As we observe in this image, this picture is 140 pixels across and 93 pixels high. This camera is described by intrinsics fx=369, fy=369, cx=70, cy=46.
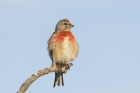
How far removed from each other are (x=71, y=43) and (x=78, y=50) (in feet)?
1.17

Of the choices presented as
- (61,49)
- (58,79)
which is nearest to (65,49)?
(61,49)

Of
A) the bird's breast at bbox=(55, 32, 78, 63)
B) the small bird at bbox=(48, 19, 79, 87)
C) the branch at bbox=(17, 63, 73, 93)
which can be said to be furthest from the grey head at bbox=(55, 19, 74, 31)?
the branch at bbox=(17, 63, 73, 93)

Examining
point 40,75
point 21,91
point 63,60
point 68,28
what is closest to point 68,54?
point 63,60

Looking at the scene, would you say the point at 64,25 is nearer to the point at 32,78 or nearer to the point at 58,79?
the point at 58,79

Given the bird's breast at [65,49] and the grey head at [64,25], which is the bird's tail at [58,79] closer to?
the bird's breast at [65,49]

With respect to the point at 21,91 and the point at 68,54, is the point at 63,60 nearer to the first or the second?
the point at 68,54

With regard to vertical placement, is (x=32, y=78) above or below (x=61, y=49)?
below

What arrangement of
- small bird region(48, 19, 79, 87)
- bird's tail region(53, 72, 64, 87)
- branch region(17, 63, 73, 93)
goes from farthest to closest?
bird's tail region(53, 72, 64, 87) < small bird region(48, 19, 79, 87) < branch region(17, 63, 73, 93)

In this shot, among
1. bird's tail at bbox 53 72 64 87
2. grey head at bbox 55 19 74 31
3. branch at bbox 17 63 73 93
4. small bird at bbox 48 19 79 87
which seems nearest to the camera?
branch at bbox 17 63 73 93

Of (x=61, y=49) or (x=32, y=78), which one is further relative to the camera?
(x=61, y=49)

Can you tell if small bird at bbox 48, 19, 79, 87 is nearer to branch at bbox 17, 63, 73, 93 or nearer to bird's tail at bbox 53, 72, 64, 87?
bird's tail at bbox 53, 72, 64, 87

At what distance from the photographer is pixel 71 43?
11680mm

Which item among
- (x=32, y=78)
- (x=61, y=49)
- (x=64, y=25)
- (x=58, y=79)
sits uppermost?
(x=64, y=25)

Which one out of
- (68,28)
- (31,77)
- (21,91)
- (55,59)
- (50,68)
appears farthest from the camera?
(68,28)
